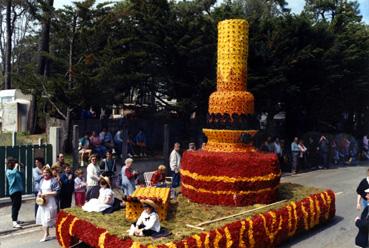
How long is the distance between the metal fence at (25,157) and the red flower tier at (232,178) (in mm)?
5748

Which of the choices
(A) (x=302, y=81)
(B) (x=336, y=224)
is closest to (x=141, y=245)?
(B) (x=336, y=224)

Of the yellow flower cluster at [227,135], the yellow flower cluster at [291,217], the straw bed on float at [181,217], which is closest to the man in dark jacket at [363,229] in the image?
the yellow flower cluster at [291,217]

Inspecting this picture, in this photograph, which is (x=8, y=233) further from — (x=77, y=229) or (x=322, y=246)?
(x=322, y=246)

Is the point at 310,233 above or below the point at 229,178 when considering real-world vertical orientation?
below

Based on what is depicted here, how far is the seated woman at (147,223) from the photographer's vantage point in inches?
→ 318

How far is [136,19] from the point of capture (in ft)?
66.7

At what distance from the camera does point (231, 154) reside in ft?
36.1

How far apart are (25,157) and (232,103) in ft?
22.3

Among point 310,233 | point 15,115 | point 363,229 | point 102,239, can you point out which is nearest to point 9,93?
point 15,115

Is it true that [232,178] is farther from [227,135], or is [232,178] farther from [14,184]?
[14,184]

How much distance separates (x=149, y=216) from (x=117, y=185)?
7.00 metres

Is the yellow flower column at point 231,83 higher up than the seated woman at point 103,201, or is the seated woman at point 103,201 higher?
the yellow flower column at point 231,83

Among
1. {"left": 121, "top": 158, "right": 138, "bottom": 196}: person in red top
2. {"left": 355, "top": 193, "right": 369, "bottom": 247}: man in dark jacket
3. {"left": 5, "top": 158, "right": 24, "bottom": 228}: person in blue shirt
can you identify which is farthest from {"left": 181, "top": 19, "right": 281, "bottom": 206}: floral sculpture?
{"left": 5, "top": 158, "right": 24, "bottom": 228}: person in blue shirt

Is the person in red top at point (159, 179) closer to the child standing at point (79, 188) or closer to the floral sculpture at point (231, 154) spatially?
the floral sculpture at point (231, 154)
